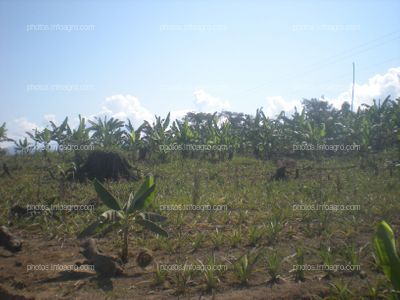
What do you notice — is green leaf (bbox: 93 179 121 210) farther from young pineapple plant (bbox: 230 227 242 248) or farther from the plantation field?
young pineapple plant (bbox: 230 227 242 248)

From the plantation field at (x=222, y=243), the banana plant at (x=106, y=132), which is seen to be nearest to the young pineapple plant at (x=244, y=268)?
the plantation field at (x=222, y=243)

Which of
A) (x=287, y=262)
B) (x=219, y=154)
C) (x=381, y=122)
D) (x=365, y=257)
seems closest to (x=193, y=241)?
(x=287, y=262)

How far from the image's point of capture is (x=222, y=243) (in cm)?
609

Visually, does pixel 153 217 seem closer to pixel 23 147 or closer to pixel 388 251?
pixel 388 251

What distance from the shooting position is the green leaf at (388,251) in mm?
3273

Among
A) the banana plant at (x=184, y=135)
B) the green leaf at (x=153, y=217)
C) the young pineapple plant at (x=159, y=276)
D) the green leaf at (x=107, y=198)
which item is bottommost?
the young pineapple plant at (x=159, y=276)

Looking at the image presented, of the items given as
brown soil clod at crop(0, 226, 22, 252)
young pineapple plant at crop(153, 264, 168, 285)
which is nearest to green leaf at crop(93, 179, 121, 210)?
young pineapple plant at crop(153, 264, 168, 285)

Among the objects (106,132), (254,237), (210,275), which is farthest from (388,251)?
(106,132)

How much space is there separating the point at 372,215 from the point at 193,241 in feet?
13.9

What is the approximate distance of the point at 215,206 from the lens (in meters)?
8.52

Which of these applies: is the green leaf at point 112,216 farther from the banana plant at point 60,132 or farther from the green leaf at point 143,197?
the banana plant at point 60,132

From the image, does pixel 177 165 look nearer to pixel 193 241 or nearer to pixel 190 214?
pixel 190 214

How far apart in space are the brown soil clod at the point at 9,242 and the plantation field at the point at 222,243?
15cm

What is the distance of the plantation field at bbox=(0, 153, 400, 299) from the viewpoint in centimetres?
452
